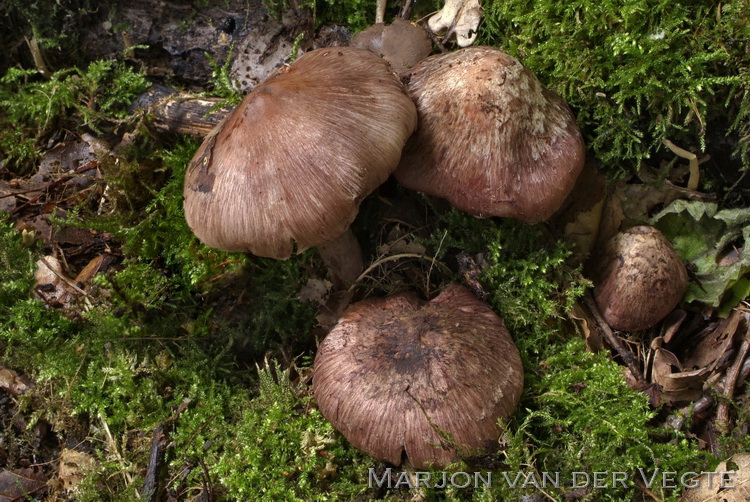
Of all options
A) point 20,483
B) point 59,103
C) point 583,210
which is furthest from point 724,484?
point 59,103

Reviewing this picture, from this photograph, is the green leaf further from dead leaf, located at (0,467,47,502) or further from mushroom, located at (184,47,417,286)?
dead leaf, located at (0,467,47,502)

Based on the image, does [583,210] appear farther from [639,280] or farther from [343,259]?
[343,259]

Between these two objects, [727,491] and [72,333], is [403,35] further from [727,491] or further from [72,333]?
[727,491]

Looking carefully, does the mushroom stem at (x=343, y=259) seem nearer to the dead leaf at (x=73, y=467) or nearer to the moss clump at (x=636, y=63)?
the moss clump at (x=636, y=63)

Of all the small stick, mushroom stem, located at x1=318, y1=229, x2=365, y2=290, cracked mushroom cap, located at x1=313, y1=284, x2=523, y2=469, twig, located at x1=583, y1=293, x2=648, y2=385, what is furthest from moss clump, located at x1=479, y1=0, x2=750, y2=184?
mushroom stem, located at x1=318, y1=229, x2=365, y2=290

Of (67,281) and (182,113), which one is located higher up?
(182,113)

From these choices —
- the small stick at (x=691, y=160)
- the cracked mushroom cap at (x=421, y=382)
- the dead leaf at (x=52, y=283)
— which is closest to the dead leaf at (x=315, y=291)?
the cracked mushroom cap at (x=421, y=382)
